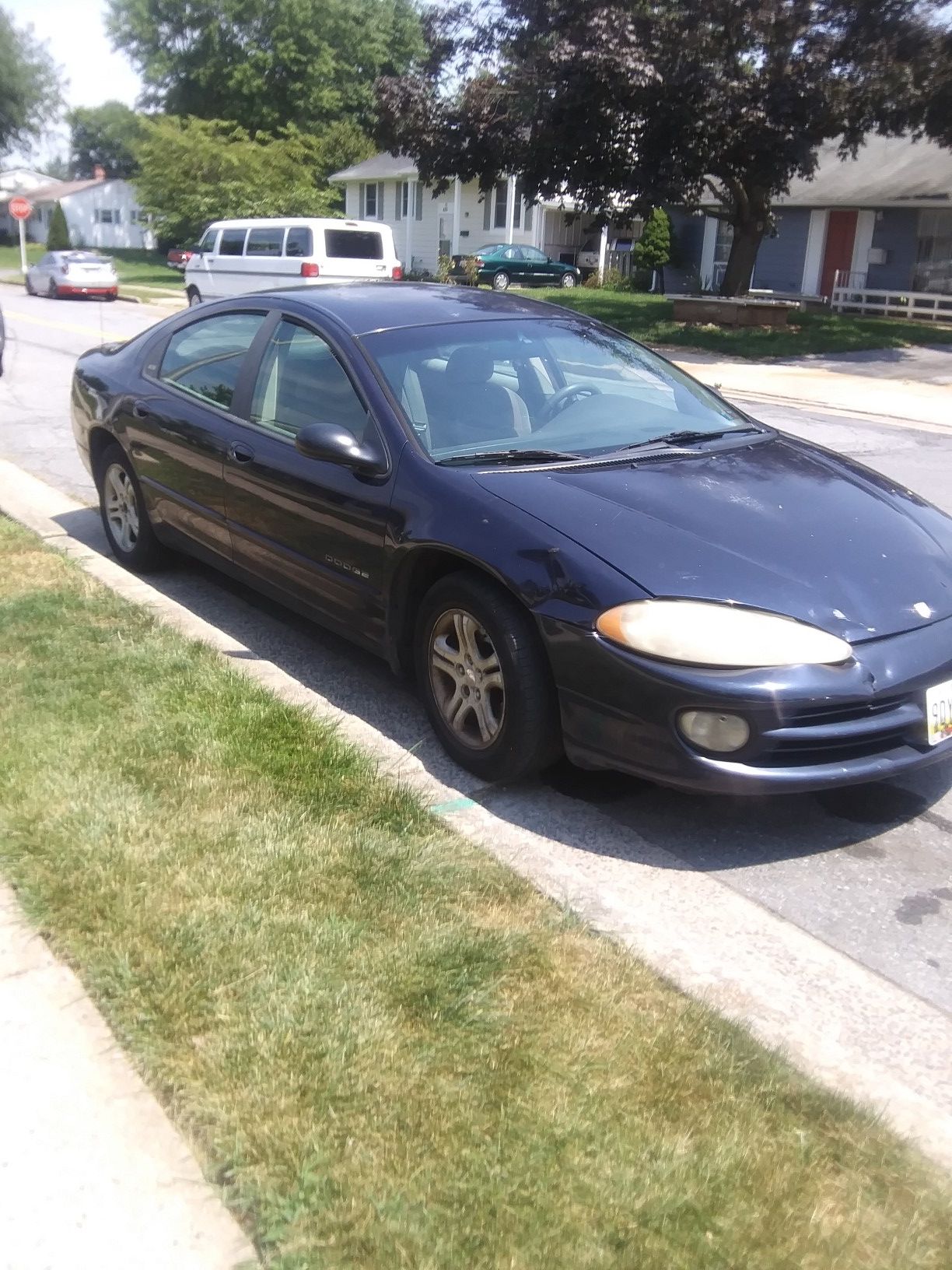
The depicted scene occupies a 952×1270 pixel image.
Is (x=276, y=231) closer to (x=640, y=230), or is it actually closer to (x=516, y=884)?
(x=640, y=230)

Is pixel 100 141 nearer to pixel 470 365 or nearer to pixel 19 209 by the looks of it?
pixel 19 209

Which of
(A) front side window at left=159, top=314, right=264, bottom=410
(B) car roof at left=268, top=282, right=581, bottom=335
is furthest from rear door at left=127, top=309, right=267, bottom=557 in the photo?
(B) car roof at left=268, top=282, right=581, bottom=335

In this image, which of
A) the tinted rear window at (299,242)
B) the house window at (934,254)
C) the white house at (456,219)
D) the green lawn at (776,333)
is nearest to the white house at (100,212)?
the white house at (456,219)

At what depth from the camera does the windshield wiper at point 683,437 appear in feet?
14.6

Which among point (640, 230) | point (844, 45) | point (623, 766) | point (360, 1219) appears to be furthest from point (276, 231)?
point (360, 1219)

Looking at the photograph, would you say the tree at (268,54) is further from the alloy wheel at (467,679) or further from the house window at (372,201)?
the alloy wheel at (467,679)

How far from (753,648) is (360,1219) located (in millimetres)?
1823

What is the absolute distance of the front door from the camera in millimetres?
4344

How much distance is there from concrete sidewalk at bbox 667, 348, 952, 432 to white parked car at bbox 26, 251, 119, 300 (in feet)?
54.7

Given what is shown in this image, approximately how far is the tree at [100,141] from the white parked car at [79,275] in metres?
55.2

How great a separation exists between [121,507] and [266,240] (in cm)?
1862

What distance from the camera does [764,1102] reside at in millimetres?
2432

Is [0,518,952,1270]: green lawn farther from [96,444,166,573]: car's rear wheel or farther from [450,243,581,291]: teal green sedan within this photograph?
[450,243,581,291]: teal green sedan

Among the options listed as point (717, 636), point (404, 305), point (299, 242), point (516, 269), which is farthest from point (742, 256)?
point (717, 636)
